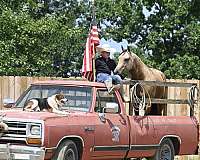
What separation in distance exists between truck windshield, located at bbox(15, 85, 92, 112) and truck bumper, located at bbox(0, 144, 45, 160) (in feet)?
5.59

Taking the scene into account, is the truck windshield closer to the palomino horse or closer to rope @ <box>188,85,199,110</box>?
the palomino horse

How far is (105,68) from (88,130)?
2.46 meters

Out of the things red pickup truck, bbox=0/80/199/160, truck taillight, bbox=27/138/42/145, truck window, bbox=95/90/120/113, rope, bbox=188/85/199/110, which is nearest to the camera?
truck taillight, bbox=27/138/42/145

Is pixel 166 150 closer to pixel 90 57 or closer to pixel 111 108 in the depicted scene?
pixel 111 108

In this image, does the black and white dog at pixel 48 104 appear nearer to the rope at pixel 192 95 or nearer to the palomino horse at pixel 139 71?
the palomino horse at pixel 139 71

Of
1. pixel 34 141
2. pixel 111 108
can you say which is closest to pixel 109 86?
pixel 111 108

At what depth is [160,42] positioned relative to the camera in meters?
35.4

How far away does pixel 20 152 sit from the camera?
1064 cm

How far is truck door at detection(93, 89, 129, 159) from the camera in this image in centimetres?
1194

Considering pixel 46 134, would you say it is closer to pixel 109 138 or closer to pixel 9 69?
pixel 109 138

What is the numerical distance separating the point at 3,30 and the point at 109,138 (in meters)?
13.7

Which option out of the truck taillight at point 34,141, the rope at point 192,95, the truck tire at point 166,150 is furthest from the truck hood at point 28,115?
the rope at point 192,95

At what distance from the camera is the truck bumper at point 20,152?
10.5 meters

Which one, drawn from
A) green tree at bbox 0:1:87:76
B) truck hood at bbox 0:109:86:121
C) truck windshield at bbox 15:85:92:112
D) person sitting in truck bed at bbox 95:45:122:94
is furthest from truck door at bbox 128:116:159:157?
green tree at bbox 0:1:87:76
